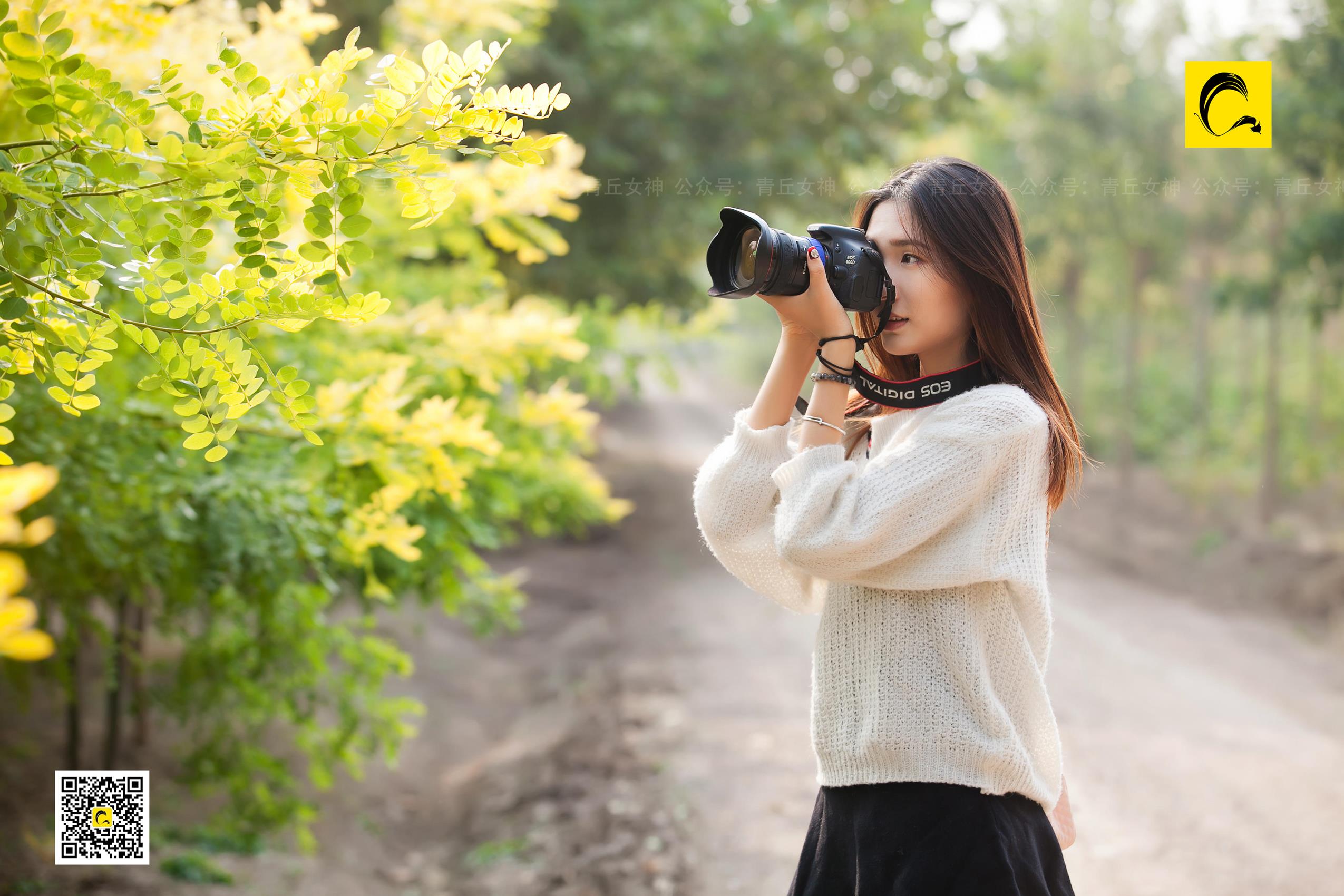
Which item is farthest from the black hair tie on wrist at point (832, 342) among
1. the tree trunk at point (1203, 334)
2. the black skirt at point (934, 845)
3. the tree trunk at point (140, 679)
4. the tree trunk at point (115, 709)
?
the tree trunk at point (1203, 334)

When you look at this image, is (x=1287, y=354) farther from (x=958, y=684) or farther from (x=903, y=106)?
(x=958, y=684)

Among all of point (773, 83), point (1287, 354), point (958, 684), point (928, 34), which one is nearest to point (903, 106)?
point (928, 34)

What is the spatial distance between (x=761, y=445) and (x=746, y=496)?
0.28 feet

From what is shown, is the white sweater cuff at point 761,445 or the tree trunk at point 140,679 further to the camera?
the tree trunk at point 140,679

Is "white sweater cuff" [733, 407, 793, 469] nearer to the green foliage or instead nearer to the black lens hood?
the black lens hood

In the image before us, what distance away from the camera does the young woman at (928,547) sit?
1.51 m

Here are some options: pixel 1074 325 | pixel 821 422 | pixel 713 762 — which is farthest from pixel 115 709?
pixel 1074 325

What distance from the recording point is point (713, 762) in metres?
5.61

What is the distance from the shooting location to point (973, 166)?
1.68 metres

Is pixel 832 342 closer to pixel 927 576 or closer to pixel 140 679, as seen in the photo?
pixel 927 576

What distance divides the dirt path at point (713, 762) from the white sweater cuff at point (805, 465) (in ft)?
10.3

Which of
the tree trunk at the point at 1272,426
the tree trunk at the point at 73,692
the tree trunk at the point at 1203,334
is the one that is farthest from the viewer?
Answer: the tree trunk at the point at 1203,334

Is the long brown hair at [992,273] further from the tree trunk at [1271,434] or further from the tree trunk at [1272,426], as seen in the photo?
the tree trunk at [1271,434]

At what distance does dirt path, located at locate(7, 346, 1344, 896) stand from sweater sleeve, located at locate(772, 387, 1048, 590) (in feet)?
10.2
